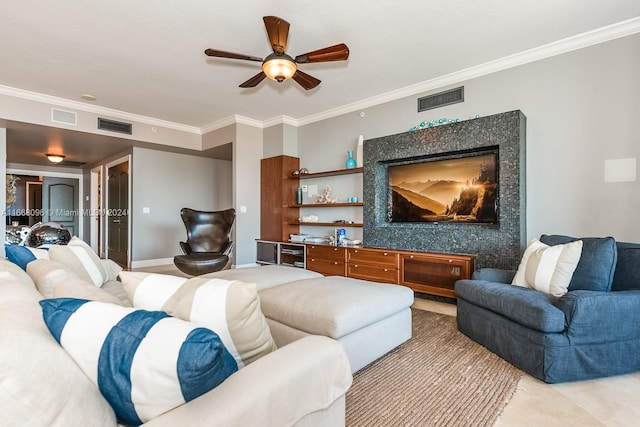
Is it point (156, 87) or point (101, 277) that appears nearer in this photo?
point (101, 277)

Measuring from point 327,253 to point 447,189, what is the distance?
5.92 ft

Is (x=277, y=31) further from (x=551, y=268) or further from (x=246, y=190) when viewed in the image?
(x=246, y=190)

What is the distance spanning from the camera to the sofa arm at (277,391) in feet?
2.26

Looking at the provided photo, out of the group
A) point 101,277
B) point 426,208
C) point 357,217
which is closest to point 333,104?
point 357,217

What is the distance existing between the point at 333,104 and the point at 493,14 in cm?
250

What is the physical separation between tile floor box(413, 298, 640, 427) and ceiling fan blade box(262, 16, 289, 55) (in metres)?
2.82

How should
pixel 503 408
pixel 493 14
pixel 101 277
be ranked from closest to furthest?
1. pixel 503 408
2. pixel 101 277
3. pixel 493 14

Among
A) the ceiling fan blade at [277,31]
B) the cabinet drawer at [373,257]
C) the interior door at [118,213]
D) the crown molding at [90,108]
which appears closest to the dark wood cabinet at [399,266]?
the cabinet drawer at [373,257]

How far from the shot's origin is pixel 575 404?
1.71 metres

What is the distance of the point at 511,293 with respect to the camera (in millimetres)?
2250

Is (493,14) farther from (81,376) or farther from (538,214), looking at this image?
(81,376)

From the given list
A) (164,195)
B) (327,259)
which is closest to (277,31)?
(327,259)

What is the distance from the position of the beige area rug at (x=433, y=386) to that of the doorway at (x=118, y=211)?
568cm

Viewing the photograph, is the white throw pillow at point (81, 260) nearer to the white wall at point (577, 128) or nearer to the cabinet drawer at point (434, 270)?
the cabinet drawer at point (434, 270)
